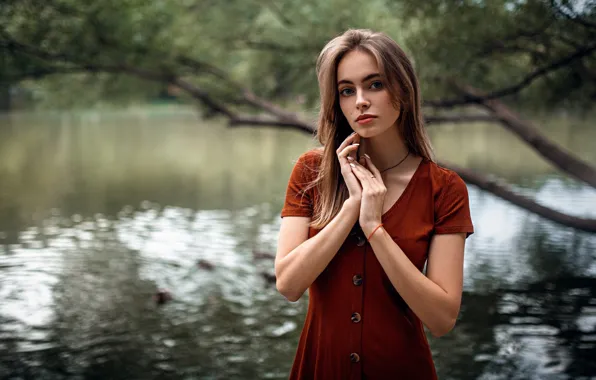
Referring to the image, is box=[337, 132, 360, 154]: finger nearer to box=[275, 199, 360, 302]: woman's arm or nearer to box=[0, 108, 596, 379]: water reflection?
box=[275, 199, 360, 302]: woman's arm

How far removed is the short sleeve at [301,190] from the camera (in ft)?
5.67

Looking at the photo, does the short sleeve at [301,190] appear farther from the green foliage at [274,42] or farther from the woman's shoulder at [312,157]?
the green foliage at [274,42]

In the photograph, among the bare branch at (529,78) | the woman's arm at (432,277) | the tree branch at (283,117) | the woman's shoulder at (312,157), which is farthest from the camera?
the tree branch at (283,117)

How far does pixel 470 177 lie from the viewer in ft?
25.7

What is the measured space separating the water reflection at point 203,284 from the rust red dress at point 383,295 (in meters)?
3.89

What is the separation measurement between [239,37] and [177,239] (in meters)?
3.52

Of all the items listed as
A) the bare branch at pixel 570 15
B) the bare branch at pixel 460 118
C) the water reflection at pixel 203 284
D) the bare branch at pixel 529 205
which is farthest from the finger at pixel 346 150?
the bare branch at pixel 460 118

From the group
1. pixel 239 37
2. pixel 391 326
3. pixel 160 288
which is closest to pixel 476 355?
pixel 160 288

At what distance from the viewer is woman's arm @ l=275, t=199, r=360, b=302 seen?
5.26 feet

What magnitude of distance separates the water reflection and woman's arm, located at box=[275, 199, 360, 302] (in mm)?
3941

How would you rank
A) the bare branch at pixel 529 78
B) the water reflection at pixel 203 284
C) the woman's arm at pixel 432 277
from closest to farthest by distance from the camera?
the woman's arm at pixel 432 277, the water reflection at pixel 203 284, the bare branch at pixel 529 78

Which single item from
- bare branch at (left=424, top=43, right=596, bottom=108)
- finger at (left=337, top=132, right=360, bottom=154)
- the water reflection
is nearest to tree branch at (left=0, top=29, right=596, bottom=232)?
bare branch at (left=424, top=43, right=596, bottom=108)

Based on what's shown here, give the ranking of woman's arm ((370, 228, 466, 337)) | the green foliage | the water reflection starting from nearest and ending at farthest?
woman's arm ((370, 228, 466, 337)), the water reflection, the green foliage

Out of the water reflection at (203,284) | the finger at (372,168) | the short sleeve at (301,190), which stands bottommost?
the water reflection at (203,284)
